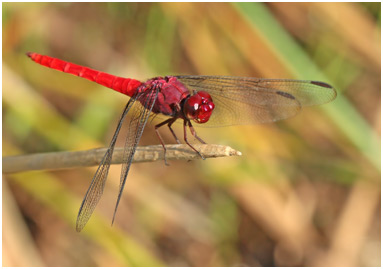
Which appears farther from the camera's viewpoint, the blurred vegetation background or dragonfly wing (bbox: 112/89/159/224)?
the blurred vegetation background

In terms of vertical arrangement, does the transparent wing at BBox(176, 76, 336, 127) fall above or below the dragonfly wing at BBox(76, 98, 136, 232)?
above

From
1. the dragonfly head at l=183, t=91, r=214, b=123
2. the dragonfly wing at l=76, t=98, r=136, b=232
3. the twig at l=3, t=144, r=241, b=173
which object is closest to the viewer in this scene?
the twig at l=3, t=144, r=241, b=173

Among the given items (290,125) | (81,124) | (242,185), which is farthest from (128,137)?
(290,125)

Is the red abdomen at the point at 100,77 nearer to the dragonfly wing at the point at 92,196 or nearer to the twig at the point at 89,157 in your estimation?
the dragonfly wing at the point at 92,196

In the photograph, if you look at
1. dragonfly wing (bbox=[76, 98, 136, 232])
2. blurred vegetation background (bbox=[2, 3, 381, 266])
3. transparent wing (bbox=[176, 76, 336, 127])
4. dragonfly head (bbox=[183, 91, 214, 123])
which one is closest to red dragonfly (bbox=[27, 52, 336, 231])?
transparent wing (bbox=[176, 76, 336, 127])

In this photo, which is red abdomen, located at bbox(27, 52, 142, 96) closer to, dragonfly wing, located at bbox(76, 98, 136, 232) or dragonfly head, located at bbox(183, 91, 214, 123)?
dragonfly head, located at bbox(183, 91, 214, 123)

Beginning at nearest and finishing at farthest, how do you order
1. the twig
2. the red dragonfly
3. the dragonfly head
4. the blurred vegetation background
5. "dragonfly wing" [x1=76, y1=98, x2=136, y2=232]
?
1. the twig
2. "dragonfly wing" [x1=76, y1=98, x2=136, y2=232]
3. the dragonfly head
4. the red dragonfly
5. the blurred vegetation background
